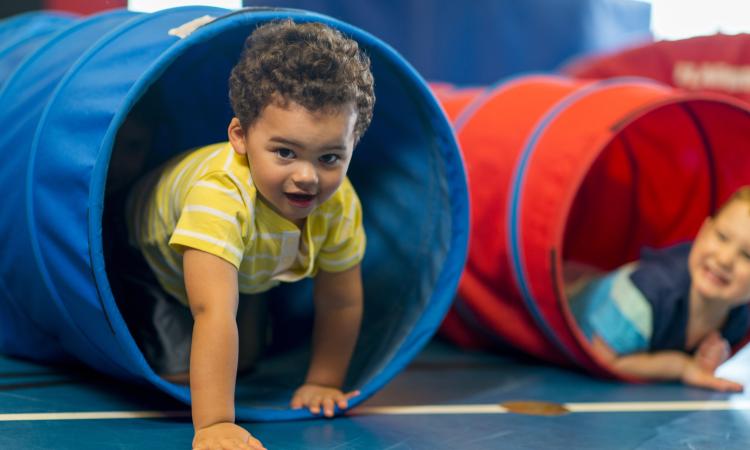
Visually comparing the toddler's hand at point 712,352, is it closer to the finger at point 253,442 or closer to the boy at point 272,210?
the boy at point 272,210

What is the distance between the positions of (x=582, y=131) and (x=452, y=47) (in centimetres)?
224

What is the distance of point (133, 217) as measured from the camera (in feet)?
6.63

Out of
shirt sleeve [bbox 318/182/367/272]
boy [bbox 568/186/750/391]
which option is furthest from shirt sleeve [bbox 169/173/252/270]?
boy [bbox 568/186/750/391]

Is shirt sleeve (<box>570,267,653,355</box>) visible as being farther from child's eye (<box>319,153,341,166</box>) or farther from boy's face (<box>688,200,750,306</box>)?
child's eye (<box>319,153,341,166</box>)

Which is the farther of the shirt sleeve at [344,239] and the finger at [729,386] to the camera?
the finger at [729,386]

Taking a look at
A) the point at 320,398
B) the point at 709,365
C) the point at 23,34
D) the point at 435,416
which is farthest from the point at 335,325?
the point at 23,34

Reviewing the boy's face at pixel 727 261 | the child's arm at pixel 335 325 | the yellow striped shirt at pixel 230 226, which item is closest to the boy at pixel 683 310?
the boy's face at pixel 727 261

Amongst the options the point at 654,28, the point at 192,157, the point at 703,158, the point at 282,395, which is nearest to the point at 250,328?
the point at 282,395

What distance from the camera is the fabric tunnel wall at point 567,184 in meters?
2.22

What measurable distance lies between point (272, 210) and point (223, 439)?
42 centimetres

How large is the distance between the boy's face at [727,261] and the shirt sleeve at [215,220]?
1.21m

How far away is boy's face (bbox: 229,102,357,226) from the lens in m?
1.59

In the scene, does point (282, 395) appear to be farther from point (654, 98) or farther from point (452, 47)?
point (452, 47)

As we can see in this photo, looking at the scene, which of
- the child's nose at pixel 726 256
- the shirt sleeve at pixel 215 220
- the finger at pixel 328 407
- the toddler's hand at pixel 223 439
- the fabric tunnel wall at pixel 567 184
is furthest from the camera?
the child's nose at pixel 726 256
